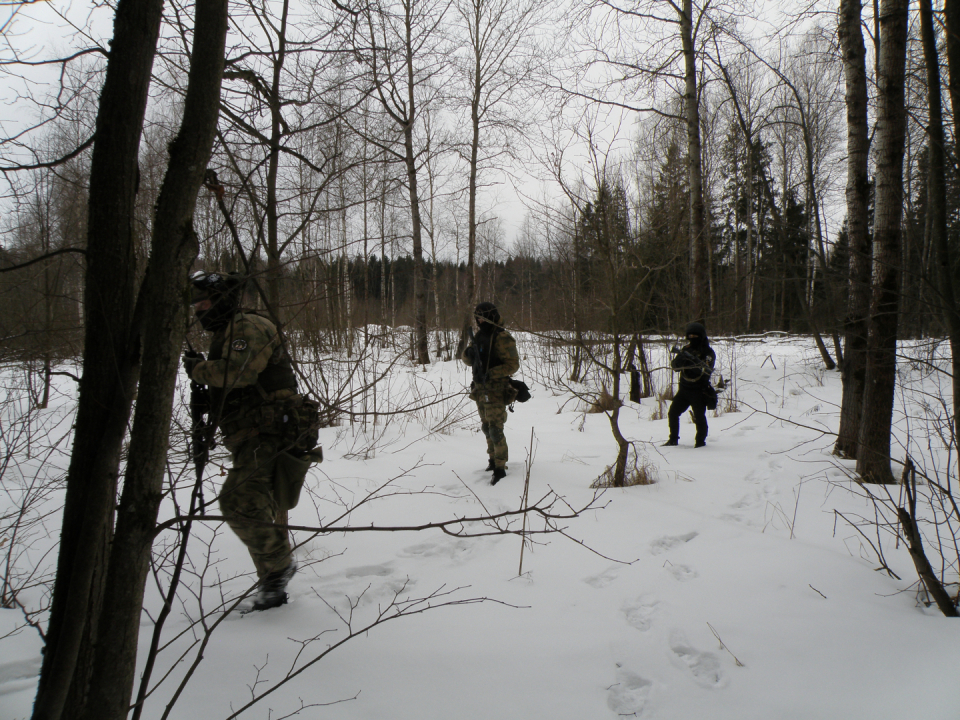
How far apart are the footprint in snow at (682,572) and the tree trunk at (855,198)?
8.95 feet

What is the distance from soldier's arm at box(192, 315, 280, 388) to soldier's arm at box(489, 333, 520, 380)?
7.12 ft

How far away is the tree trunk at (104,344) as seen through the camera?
0.92 metres

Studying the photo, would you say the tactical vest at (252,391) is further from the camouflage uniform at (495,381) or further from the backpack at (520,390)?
the backpack at (520,390)

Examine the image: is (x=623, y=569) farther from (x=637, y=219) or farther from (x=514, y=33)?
(x=514, y=33)

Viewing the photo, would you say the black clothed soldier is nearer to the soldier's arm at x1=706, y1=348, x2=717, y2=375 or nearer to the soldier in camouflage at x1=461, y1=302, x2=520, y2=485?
the soldier's arm at x1=706, y1=348, x2=717, y2=375

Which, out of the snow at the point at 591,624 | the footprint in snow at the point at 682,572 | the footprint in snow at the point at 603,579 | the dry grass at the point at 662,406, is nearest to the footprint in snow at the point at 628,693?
the snow at the point at 591,624

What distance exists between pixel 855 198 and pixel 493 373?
148 inches

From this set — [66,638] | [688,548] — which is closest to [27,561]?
[66,638]

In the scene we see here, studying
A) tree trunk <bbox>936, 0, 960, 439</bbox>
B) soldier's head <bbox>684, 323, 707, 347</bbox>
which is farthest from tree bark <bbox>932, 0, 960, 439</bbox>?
soldier's head <bbox>684, 323, 707, 347</bbox>

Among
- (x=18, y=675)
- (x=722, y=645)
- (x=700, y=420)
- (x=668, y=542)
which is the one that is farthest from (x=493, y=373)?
(x=18, y=675)

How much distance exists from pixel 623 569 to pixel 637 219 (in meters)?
3.97

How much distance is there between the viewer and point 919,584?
2.19m

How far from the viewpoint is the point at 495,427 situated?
420 cm

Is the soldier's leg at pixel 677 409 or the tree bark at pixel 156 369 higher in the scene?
the tree bark at pixel 156 369
